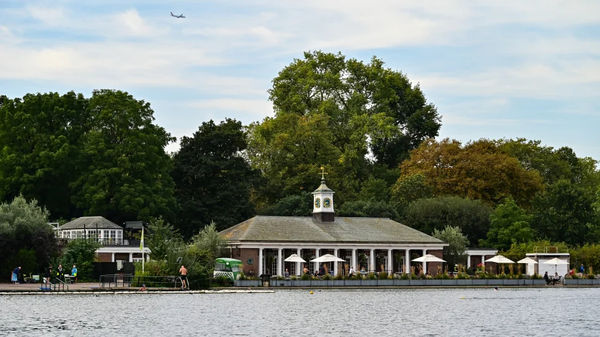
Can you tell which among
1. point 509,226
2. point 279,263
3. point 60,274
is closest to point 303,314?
point 60,274

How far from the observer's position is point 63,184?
9694 cm

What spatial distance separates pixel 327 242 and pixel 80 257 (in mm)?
21389

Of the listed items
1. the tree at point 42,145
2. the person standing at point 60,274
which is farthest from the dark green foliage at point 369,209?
the person standing at point 60,274

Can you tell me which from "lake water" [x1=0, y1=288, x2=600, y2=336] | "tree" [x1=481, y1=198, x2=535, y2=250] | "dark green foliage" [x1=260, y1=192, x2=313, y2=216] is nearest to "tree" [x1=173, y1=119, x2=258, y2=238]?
"dark green foliage" [x1=260, y1=192, x2=313, y2=216]

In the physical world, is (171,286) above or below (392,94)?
below

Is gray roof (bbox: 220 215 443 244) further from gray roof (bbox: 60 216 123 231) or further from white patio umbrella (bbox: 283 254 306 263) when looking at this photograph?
gray roof (bbox: 60 216 123 231)

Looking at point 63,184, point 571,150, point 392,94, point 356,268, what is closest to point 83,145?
point 63,184

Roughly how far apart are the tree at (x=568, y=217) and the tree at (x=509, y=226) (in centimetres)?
161

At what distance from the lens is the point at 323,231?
92875 mm

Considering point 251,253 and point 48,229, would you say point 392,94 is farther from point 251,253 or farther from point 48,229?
point 48,229

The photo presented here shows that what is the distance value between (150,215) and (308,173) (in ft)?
68.8

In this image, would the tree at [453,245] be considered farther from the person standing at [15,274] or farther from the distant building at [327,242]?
the person standing at [15,274]

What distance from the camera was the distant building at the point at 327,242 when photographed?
292 feet

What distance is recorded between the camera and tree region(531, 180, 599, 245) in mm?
98875
